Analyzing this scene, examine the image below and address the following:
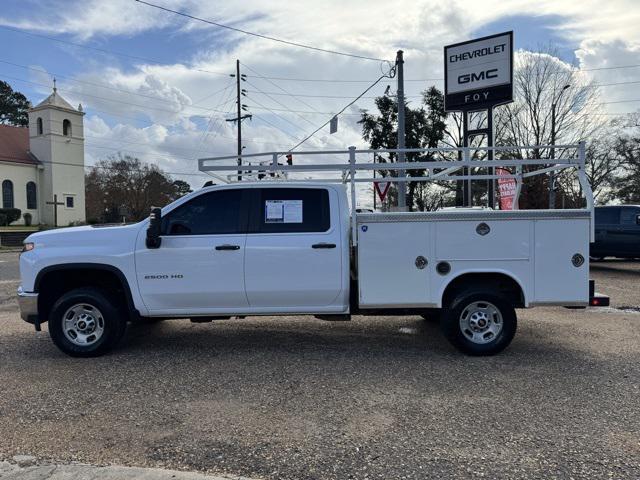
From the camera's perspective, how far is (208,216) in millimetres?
5961

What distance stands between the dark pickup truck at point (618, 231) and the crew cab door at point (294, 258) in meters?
11.4

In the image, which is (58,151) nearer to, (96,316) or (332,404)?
(96,316)

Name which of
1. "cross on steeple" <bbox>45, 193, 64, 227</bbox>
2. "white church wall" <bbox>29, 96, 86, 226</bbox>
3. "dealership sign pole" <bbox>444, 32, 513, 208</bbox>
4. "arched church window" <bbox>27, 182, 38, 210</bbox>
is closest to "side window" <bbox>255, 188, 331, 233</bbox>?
"dealership sign pole" <bbox>444, 32, 513, 208</bbox>

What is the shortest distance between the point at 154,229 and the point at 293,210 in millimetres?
1530

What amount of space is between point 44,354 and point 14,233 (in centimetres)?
3412

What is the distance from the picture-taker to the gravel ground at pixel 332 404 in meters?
3.56

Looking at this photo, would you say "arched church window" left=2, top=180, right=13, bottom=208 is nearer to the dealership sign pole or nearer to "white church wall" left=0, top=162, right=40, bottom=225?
"white church wall" left=0, top=162, right=40, bottom=225

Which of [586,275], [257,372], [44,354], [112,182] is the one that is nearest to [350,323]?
[257,372]

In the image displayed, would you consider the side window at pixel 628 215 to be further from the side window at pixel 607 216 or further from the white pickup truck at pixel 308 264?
the white pickup truck at pixel 308 264

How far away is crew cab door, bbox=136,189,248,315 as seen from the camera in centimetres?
581

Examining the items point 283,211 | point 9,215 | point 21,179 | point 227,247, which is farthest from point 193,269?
point 21,179

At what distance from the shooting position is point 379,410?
4395mm

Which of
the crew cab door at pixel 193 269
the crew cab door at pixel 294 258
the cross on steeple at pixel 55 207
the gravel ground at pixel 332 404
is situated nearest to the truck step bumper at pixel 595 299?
the gravel ground at pixel 332 404

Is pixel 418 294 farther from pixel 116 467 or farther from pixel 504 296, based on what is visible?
pixel 116 467
